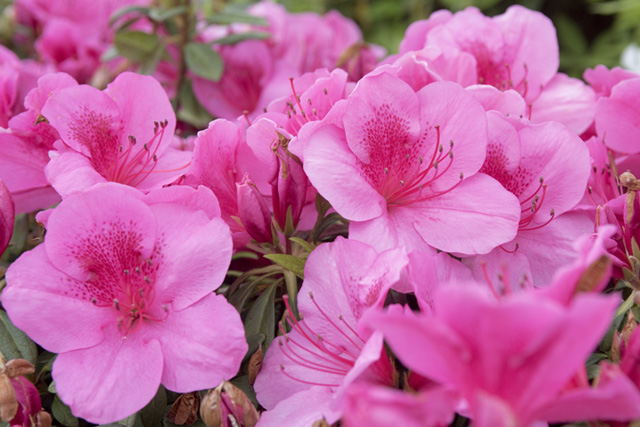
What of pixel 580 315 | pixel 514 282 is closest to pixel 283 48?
pixel 514 282

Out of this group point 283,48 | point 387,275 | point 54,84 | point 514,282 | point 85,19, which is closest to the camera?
point 387,275

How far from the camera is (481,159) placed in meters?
0.86

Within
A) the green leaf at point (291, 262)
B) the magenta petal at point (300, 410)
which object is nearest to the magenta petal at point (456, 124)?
the green leaf at point (291, 262)

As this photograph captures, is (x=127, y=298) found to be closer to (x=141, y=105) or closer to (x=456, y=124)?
(x=141, y=105)

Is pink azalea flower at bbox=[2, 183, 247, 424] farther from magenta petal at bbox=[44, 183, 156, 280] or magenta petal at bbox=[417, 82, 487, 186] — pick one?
magenta petal at bbox=[417, 82, 487, 186]

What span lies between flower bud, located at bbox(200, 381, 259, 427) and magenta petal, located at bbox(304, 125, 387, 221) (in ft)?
0.81

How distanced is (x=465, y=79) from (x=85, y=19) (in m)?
1.38

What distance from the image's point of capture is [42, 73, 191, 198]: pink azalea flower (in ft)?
2.94

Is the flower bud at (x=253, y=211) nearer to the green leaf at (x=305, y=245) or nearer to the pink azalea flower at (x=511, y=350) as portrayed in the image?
the green leaf at (x=305, y=245)

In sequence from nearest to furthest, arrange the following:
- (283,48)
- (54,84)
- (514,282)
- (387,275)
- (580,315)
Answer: (580,315) → (387,275) → (514,282) → (54,84) → (283,48)

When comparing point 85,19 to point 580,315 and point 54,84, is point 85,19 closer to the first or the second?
point 54,84

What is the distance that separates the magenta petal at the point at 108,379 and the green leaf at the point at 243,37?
916 mm

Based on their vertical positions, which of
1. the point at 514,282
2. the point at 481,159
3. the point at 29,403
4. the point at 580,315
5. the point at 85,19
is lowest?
the point at 85,19

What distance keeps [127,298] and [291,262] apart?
0.71ft
